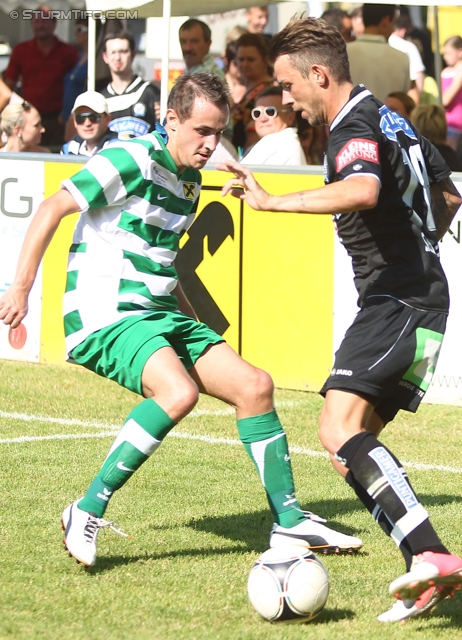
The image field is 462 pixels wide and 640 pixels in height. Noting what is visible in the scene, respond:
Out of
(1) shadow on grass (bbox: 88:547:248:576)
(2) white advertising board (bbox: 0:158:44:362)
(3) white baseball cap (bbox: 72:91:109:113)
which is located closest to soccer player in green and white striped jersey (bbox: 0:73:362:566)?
(1) shadow on grass (bbox: 88:547:248:576)

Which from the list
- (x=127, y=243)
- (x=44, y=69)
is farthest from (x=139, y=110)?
(x=127, y=243)

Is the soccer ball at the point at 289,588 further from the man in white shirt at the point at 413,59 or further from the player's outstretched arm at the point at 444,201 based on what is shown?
the man in white shirt at the point at 413,59

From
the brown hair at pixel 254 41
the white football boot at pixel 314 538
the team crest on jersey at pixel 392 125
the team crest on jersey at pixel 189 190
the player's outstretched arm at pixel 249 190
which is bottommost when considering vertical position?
the white football boot at pixel 314 538

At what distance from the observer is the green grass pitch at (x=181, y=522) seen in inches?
161

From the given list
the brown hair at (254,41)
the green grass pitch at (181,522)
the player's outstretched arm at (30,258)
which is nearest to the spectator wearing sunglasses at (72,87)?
the brown hair at (254,41)

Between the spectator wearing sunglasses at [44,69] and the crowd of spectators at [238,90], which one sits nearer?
the crowd of spectators at [238,90]

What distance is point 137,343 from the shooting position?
4.74 m

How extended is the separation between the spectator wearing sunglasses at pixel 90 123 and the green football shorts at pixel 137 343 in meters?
5.15

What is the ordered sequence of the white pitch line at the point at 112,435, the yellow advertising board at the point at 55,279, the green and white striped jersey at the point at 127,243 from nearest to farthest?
1. the green and white striped jersey at the point at 127,243
2. the white pitch line at the point at 112,435
3. the yellow advertising board at the point at 55,279

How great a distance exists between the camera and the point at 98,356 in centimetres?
489

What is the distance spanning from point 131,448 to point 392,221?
142 centimetres

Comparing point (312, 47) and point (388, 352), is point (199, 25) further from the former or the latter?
point (388, 352)

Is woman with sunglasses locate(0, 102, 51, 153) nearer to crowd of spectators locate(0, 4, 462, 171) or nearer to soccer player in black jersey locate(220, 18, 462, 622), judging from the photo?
crowd of spectators locate(0, 4, 462, 171)

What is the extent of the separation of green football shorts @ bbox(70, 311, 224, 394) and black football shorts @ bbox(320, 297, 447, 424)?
2.60ft
